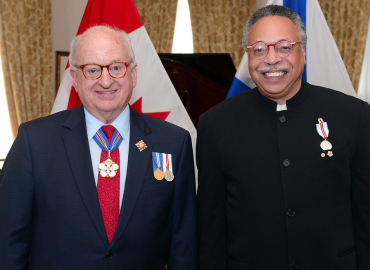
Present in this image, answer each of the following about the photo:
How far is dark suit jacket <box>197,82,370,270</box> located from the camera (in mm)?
1491

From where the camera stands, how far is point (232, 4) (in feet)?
19.2

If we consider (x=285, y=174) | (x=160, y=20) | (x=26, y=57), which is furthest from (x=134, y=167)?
(x=160, y=20)

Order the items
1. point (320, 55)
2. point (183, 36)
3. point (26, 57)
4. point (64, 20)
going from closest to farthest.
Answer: point (320, 55) → point (26, 57) → point (64, 20) → point (183, 36)

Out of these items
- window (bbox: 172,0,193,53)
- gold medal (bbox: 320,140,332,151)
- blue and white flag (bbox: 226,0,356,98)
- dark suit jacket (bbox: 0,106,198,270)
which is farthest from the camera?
window (bbox: 172,0,193,53)

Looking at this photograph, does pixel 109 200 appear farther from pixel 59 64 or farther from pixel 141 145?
pixel 59 64

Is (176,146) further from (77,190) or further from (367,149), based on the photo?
(367,149)

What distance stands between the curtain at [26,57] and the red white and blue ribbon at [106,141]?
4.02 metres

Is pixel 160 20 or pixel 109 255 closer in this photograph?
pixel 109 255

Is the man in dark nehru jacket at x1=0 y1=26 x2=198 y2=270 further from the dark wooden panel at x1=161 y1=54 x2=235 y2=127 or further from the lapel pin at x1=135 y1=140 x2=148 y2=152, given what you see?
the dark wooden panel at x1=161 y1=54 x2=235 y2=127

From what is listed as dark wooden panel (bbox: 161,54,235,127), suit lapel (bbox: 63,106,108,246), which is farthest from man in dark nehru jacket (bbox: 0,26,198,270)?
dark wooden panel (bbox: 161,54,235,127)

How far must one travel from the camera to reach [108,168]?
4.83 ft

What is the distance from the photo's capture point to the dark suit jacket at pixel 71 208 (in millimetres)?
1399

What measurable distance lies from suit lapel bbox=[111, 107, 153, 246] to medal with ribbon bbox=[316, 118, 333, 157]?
2.36 ft

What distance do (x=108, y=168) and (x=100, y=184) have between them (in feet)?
0.23
